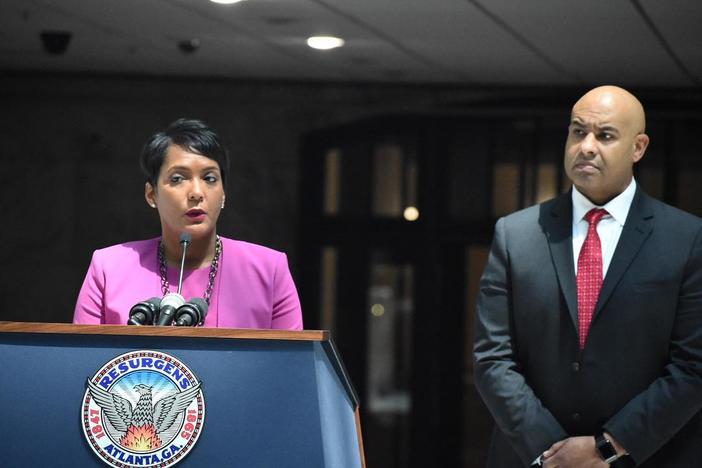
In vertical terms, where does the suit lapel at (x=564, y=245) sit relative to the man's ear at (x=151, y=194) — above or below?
below

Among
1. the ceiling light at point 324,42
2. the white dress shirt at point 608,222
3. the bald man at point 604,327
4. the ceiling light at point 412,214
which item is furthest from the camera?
the ceiling light at point 412,214

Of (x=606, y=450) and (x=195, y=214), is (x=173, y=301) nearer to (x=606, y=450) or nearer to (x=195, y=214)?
(x=195, y=214)

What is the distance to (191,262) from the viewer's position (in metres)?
2.62

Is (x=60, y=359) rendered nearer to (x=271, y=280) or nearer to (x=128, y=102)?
(x=271, y=280)

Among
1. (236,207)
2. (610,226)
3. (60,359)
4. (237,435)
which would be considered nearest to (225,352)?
(237,435)

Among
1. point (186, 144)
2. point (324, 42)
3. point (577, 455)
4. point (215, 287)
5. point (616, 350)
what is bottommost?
point (577, 455)

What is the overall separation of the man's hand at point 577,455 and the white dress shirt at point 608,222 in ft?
1.26

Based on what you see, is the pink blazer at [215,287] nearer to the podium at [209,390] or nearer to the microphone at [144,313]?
the microphone at [144,313]

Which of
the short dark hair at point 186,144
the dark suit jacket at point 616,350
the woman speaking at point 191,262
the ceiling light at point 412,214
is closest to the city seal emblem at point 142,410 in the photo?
the woman speaking at point 191,262

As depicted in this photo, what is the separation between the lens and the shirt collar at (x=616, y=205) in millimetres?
2732

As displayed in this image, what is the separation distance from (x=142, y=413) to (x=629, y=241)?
1.20 meters

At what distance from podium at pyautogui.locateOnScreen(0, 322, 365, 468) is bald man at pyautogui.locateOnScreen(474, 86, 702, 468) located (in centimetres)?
68

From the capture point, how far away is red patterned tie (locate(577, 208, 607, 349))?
269 cm

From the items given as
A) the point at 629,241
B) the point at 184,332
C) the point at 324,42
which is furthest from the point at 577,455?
the point at 324,42
